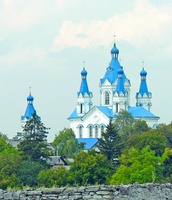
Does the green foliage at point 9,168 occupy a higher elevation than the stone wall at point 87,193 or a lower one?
higher

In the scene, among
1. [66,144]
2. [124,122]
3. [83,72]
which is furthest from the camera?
[83,72]

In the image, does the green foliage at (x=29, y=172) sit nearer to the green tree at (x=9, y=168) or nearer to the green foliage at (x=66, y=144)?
the green tree at (x=9, y=168)

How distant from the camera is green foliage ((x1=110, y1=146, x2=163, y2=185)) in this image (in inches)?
2174

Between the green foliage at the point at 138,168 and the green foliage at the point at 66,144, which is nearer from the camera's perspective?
the green foliage at the point at 138,168

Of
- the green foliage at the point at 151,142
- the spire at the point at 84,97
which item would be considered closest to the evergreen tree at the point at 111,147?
the green foliage at the point at 151,142

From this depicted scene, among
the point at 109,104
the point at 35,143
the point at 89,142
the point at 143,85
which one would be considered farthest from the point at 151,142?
the point at 143,85

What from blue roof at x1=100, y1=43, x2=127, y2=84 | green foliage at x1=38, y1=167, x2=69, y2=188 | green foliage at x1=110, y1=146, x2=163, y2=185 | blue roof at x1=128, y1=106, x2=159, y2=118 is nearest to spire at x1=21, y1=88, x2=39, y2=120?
blue roof at x1=100, y1=43, x2=127, y2=84

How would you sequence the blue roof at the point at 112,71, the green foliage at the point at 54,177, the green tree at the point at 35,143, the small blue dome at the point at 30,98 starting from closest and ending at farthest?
1. the green foliage at the point at 54,177
2. the green tree at the point at 35,143
3. the small blue dome at the point at 30,98
4. the blue roof at the point at 112,71

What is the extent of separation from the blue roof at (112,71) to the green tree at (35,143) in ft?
185

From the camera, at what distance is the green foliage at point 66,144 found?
105875 millimetres

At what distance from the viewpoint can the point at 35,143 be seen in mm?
73188

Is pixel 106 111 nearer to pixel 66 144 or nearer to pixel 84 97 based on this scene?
pixel 84 97

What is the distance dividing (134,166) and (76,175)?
411 cm

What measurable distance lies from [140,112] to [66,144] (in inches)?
977
